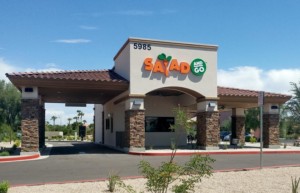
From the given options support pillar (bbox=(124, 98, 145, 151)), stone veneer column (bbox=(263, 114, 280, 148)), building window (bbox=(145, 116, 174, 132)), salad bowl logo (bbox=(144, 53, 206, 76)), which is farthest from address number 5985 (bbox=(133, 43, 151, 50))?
stone veneer column (bbox=(263, 114, 280, 148))

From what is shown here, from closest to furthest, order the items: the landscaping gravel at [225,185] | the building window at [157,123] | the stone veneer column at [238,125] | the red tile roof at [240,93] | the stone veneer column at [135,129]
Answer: the landscaping gravel at [225,185] < the stone veneer column at [135,129] < the red tile roof at [240,93] < the building window at [157,123] < the stone veneer column at [238,125]

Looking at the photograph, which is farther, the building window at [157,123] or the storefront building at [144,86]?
the building window at [157,123]

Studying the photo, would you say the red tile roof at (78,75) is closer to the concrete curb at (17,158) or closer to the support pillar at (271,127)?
the concrete curb at (17,158)

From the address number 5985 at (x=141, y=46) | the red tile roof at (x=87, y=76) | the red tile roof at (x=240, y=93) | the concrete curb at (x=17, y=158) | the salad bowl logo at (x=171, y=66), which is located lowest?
the concrete curb at (x=17, y=158)

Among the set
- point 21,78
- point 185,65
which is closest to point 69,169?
point 21,78

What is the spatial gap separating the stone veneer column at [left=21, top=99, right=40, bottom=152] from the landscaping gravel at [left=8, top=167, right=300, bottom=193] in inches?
450

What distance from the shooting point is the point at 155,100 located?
102 feet

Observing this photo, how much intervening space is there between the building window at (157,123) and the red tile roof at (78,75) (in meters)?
5.94

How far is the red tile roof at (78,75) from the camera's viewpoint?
22.4m

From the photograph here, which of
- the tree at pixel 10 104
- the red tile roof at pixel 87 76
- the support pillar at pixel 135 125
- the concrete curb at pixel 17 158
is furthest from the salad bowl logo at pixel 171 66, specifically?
the tree at pixel 10 104

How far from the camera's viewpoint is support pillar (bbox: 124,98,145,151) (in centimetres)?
2402

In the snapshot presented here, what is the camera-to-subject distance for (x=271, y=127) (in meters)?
29.5

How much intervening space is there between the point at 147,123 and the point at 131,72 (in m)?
7.62

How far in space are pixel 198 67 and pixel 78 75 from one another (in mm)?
8168
